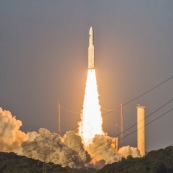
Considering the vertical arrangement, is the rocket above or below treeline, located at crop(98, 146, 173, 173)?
above

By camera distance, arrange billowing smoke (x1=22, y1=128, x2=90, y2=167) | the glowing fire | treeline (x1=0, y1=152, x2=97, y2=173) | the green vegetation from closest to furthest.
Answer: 1. the green vegetation
2. treeline (x1=0, y1=152, x2=97, y2=173)
3. billowing smoke (x1=22, y1=128, x2=90, y2=167)
4. the glowing fire

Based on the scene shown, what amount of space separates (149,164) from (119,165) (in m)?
4.49

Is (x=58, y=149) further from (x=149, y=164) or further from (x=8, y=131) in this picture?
(x=149, y=164)

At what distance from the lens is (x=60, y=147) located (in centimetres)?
10950

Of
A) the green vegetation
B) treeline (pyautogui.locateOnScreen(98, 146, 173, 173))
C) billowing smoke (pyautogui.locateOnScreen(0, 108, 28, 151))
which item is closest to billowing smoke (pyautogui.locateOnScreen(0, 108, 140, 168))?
billowing smoke (pyautogui.locateOnScreen(0, 108, 28, 151))

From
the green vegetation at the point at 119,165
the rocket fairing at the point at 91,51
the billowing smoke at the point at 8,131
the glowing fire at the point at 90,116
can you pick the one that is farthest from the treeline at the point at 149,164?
the billowing smoke at the point at 8,131

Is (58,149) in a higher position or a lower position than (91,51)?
lower

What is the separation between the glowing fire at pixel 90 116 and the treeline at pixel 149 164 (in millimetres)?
14612

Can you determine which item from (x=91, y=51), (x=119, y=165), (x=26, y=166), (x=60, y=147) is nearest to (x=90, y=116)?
(x=60, y=147)

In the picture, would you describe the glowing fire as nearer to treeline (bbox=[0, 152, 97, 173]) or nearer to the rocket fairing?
the rocket fairing

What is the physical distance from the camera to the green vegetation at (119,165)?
91.6 m

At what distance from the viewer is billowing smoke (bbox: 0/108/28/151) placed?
113688mm

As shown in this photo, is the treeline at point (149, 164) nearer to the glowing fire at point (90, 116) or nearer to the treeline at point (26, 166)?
the treeline at point (26, 166)

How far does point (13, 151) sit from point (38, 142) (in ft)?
15.3
